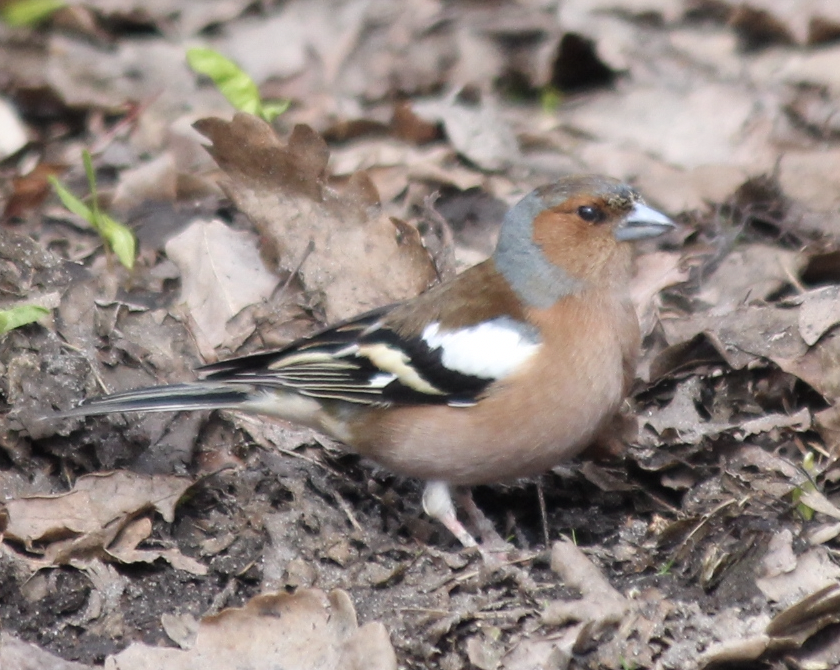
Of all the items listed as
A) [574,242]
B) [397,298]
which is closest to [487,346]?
[574,242]

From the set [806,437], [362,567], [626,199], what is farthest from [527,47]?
[362,567]

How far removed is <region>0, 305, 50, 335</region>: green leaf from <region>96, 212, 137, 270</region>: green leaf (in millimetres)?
983

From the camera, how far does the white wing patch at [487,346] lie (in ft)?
14.0

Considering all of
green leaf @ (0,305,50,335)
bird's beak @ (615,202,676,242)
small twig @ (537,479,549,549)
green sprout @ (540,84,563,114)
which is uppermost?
bird's beak @ (615,202,676,242)

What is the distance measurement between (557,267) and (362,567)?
1.39 metres

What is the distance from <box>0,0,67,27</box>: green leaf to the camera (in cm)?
792

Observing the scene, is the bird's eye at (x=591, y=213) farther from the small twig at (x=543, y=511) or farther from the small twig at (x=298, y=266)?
the small twig at (x=298, y=266)

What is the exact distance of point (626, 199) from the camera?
452cm

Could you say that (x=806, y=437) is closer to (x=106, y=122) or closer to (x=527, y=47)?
(x=527, y=47)

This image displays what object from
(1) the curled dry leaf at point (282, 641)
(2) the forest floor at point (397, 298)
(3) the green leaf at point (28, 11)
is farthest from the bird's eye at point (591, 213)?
(3) the green leaf at point (28, 11)

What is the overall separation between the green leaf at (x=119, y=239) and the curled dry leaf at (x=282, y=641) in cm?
237

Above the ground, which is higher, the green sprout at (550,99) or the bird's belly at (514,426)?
the bird's belly at (514,426)

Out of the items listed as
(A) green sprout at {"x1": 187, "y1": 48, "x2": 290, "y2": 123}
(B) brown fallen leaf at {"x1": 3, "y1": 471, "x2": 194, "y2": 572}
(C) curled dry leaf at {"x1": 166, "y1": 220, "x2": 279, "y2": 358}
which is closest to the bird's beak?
(C) curled dry leaf at {"x1": 166, "y1": 220, "x2": 279, "y2": 358}

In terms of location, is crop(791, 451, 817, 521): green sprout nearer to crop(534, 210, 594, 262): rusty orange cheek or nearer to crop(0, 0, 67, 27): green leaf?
crop(534, 210, 594, 262): rusty orange cheek
